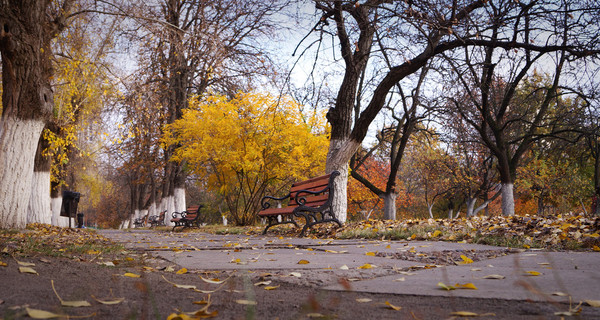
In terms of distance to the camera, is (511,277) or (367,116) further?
(367,116)

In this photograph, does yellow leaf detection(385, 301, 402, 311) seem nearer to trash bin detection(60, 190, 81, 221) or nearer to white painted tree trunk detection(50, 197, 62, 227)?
trash bin detection(60, 190, 81, 221)

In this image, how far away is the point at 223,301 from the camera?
6.36ft

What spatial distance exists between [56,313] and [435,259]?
112 inches

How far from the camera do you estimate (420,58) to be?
31.4ft

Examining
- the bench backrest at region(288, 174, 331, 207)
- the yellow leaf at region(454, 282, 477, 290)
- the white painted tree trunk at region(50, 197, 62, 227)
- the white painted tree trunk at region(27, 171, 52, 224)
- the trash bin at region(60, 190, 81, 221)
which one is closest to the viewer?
the yellow leaf at region(454, 282, 477, 290)

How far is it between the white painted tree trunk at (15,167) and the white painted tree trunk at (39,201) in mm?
4769

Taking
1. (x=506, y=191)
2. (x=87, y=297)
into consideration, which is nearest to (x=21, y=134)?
(x=87, y=297)

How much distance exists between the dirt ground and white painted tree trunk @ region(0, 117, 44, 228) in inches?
260

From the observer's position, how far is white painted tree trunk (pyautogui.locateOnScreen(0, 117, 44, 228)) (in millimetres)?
8062

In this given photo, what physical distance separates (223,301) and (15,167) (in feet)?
26.4

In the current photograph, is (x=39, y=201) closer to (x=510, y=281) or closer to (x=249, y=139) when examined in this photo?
(x=249, y=139)

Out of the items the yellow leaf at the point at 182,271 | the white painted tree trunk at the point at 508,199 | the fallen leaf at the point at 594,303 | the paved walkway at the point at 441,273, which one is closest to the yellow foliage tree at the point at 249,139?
the white painted tree trunk at the point at 508,199

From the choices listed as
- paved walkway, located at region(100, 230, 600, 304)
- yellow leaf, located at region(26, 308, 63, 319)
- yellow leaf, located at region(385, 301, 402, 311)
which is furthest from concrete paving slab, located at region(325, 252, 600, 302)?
yellow leaf, located at region(26, 308, 63, 319)

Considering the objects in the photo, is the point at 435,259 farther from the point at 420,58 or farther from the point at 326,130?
the point at 326,130
